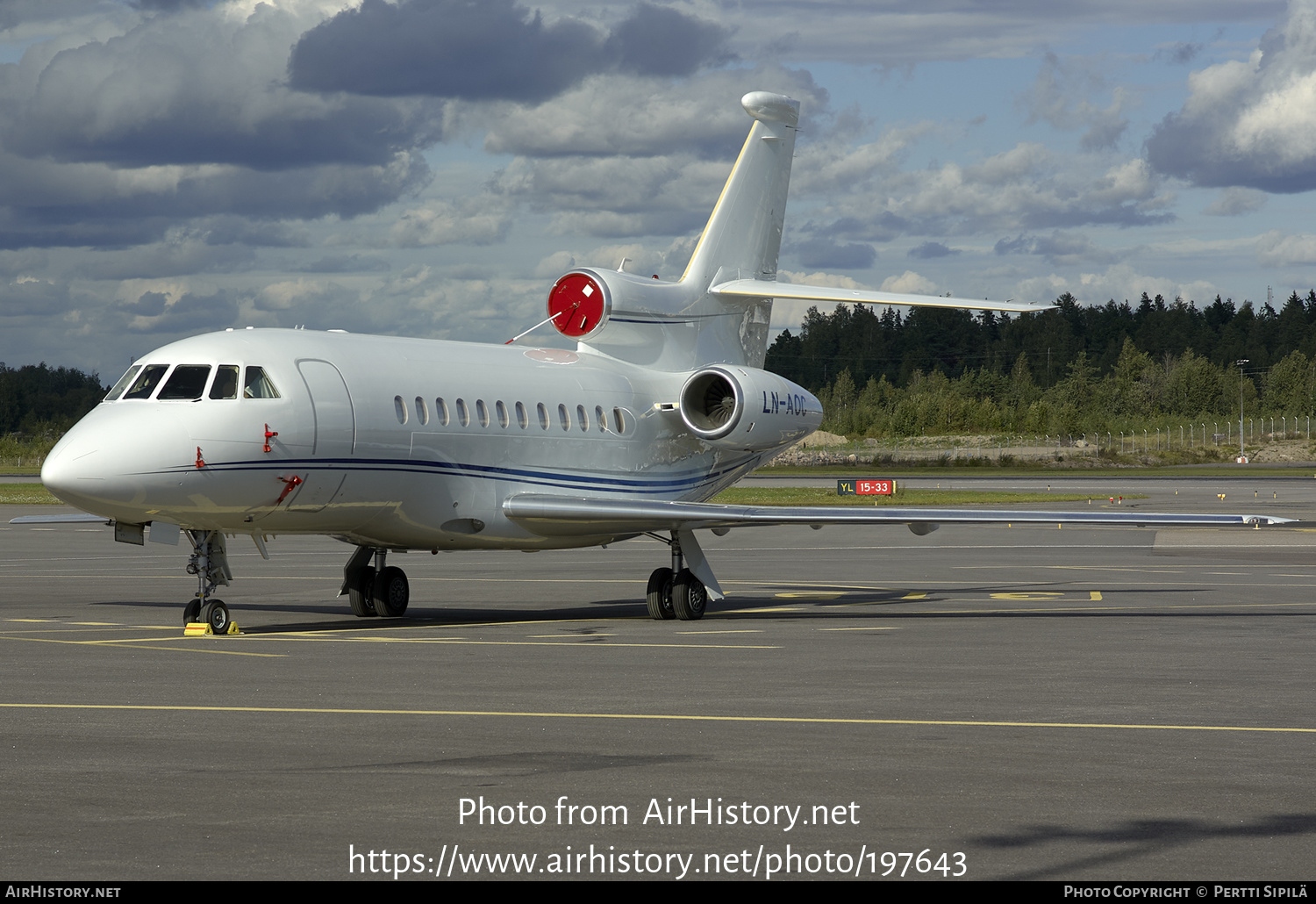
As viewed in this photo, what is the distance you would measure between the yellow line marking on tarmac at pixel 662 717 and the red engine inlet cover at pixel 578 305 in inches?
524

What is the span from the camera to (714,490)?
26.5 m

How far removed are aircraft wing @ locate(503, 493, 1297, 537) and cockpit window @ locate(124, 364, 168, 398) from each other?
512cm

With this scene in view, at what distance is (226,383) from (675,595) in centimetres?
706

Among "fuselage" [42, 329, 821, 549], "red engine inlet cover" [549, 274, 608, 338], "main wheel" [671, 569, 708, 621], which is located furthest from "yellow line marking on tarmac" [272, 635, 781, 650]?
"red engine inlet cover" [549, 274, 608, 338]

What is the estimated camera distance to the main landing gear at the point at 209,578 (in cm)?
1839

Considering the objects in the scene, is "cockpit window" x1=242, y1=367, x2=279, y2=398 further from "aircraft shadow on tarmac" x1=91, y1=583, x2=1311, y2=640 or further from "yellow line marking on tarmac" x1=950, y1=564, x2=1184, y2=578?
"yellow line marking on tarmac" x1=950, y1=564, x2=1184, y2=578

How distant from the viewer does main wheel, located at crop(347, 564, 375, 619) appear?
21.7 m

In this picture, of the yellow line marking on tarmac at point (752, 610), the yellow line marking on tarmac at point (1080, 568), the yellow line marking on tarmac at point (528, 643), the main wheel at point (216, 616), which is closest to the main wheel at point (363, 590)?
the yellow line marking on tarmac at point (528, 643)

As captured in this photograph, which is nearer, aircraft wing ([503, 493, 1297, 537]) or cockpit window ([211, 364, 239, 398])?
cockpit window ([211, 364, 239, 398])

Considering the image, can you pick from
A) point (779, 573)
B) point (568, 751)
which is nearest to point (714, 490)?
point (779, 573)


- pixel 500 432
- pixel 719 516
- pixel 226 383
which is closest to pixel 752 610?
pixel 719 516

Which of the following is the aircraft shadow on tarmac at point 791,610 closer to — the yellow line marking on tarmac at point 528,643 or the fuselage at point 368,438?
the fuselage at point 368,438

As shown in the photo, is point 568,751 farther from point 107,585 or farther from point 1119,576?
point 1119,576

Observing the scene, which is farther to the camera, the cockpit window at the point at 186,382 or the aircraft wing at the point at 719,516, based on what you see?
the aircraft wing at the point at 719,516
